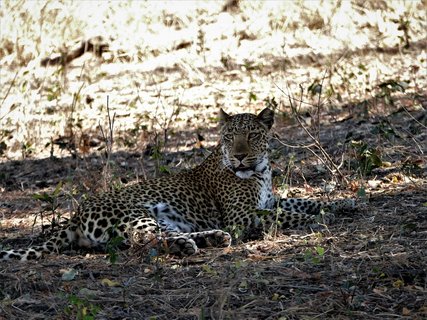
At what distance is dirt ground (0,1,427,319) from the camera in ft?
19.8

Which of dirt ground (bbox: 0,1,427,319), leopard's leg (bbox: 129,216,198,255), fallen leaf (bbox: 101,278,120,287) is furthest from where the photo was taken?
leopard's leg (bbox: 129,216,198,255)

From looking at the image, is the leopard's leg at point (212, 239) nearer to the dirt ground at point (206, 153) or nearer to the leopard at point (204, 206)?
the leopard at point (204, 206)

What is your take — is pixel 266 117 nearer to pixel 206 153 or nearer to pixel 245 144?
pixel 245 144

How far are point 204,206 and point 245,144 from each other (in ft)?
2.35

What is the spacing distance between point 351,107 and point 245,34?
3.59 m

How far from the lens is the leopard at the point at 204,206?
7.66 meters

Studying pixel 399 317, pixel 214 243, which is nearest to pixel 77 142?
pixel 214 243

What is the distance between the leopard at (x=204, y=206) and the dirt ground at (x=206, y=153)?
0.20 meters

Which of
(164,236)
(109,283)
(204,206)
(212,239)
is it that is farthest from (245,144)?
(109,283)

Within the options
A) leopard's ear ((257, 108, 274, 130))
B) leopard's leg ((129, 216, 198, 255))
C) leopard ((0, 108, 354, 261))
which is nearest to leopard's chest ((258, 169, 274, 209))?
leopard ((0, 108, 354, 261))

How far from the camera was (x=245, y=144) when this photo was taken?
28.7ft

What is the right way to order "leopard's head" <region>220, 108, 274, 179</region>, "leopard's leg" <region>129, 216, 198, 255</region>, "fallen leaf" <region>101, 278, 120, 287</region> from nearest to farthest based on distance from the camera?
"fallen leaf" <region>101, 278, 120, 287</region> < "leopard's leg" <region>129, 216, 198, 255</region> < "leopard's head" <region>220, 108, 274, 179</region>

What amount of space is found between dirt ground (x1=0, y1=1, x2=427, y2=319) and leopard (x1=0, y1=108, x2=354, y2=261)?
0.67 feet

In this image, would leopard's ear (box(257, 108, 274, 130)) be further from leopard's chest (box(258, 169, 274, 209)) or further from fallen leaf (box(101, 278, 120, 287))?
fallen leaf (box(101, 278, 120, 287))
